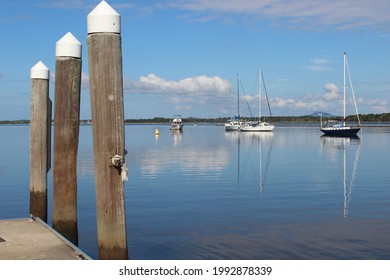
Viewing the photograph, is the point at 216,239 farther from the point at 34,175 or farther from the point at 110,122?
the point at 110,122

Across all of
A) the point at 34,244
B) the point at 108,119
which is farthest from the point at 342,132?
the point at 108,119

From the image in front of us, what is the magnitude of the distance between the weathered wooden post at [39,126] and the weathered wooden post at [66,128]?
152cm

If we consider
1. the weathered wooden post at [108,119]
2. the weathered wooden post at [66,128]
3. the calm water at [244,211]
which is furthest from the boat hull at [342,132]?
the weathered wooden post at [108,119]

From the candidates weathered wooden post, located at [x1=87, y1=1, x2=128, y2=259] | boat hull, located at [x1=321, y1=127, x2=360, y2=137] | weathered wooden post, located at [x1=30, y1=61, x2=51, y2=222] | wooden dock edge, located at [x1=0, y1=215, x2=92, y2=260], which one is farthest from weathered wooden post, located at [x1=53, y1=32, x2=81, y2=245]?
boat hull, located at [x1=321, y1=127, x2=360, y2=137]

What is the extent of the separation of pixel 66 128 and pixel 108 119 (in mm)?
3327

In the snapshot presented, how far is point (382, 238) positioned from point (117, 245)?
810cm

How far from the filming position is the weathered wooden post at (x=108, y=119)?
7.93 meters

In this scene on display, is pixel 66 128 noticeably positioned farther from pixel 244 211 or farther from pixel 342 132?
pixel 342 132

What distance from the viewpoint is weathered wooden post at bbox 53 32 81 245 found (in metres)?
10.7

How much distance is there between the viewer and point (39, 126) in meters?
12.5

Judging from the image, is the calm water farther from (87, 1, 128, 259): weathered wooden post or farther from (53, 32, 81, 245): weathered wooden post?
(87, 1, 128, 259): weathered wooden post

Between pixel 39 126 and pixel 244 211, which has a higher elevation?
pixel 39 126
